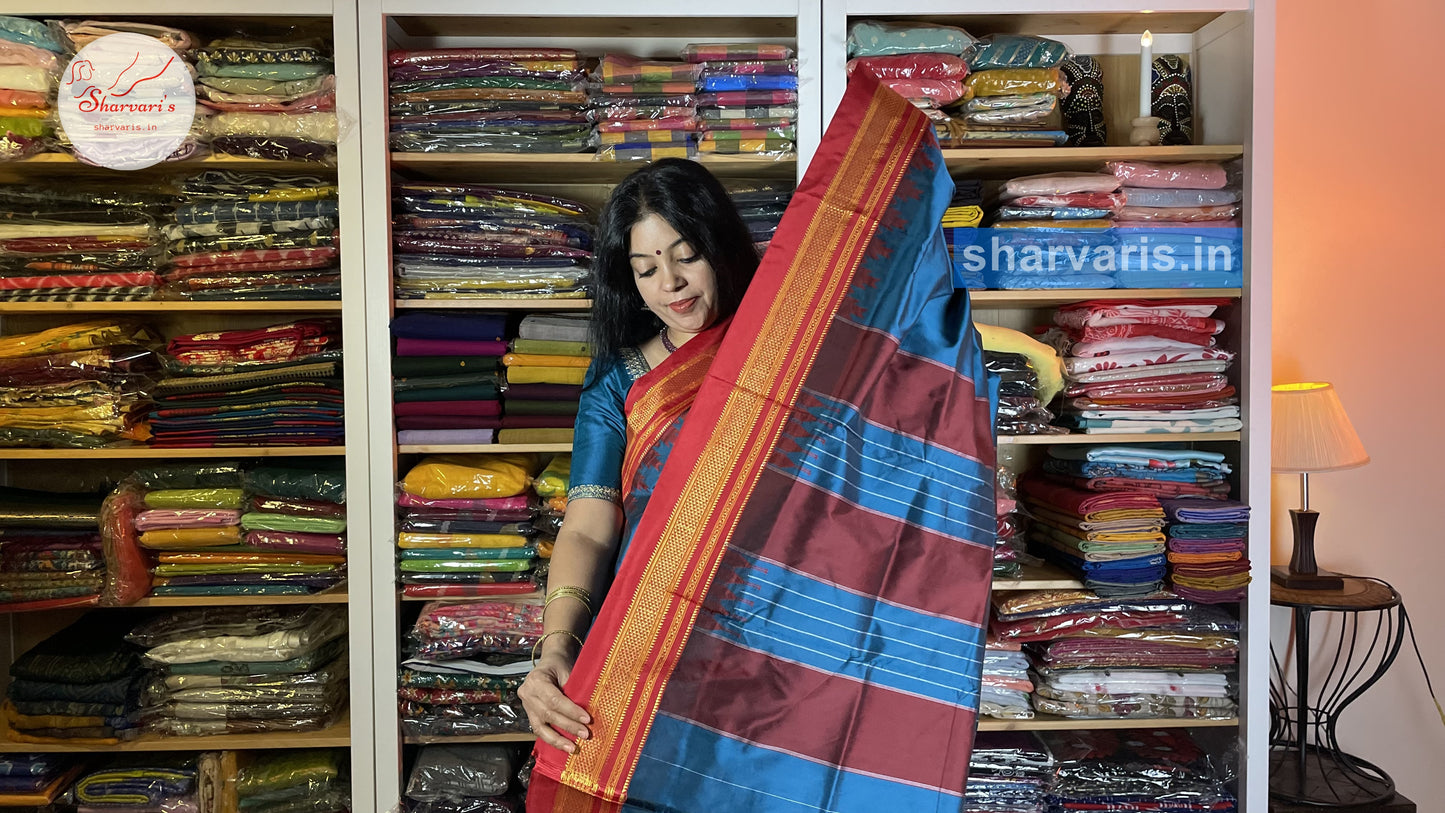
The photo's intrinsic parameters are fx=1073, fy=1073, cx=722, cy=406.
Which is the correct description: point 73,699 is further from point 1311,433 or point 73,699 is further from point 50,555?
point 1311,433

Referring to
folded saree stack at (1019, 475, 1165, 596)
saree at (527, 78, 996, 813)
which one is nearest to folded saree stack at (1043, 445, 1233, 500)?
folded saree stack at (1019, 475, 1165, 596)

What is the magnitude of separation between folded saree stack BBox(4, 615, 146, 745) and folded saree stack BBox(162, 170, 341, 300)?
0.81 m

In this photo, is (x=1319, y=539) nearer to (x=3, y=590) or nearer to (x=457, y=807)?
(x=457, y=807)

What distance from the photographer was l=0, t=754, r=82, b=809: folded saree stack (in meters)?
2.29

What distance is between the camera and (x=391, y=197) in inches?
89.3

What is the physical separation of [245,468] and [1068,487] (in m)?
1.83

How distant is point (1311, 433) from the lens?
2441 mm

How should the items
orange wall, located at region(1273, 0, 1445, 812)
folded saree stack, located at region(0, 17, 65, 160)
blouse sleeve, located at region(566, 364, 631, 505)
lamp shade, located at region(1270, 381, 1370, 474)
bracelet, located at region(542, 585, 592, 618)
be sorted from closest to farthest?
1. bracelet, located at region(542, 585, 592, 618)
2. blouse sleeve, located at region(566, 364, 631, 505)
3. folded saree stack, located at region(0, 17, 65, 160)
4. lamp shade, located at region(1270, 381, 1370, 474)
5. orange wall, located at region(1273, 0, 1445, 812)

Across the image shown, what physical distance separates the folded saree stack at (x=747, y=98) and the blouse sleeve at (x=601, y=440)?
85 centimetres

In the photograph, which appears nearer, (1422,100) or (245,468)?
(245,468)

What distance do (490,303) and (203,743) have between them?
1129 mm

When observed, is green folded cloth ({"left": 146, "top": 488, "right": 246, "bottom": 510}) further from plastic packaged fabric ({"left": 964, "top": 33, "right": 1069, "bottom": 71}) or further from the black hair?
→ plastic packaged fabric ({"left": 964, "top": 33, "right": 1069, "bottom": 71})

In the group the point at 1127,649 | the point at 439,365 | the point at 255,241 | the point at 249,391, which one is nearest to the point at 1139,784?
the point at 1127,649

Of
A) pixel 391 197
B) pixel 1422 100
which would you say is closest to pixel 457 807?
Answer: pixel 391 197
